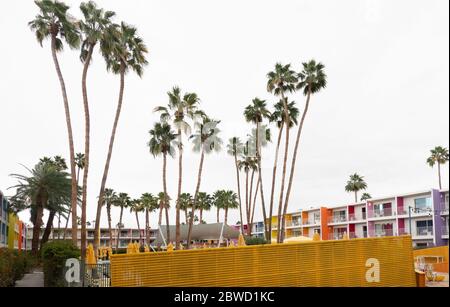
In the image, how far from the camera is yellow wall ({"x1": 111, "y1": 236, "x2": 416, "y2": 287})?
1261cm

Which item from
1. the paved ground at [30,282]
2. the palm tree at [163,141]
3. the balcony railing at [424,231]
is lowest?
the paved ground at [30,282]

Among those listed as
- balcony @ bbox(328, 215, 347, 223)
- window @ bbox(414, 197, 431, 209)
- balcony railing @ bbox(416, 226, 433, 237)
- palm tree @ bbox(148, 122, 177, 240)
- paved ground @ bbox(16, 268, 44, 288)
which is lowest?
paved ground @ bbox(16, 268, 44, 288)

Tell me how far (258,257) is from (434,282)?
49.2 feet

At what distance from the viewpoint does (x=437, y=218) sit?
50.4 meters

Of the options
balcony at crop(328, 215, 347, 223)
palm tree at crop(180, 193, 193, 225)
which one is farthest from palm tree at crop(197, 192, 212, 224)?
balcony at crop(328, 215, 347, 223)

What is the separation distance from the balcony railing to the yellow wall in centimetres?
3704

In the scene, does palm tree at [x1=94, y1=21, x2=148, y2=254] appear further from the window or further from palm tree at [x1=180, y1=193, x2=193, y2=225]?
palm tree at [x1=180, y1=193, x2=193, y2=225]

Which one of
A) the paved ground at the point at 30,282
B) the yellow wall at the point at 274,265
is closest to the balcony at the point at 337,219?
the paved ground at the point at 30,282

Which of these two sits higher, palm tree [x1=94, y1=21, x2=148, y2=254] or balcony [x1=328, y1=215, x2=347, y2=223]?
palm tree [x1=94, y1=21, x2=148, y2=254]

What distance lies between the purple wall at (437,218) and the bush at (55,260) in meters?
43.9

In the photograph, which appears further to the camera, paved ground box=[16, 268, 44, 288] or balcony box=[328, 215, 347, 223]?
balcony box=[328, 215, 347, 223]

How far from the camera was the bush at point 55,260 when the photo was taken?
17.3 meters

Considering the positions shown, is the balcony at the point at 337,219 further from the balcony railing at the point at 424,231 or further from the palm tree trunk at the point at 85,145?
the palm tree trunk at the point at 85,145
